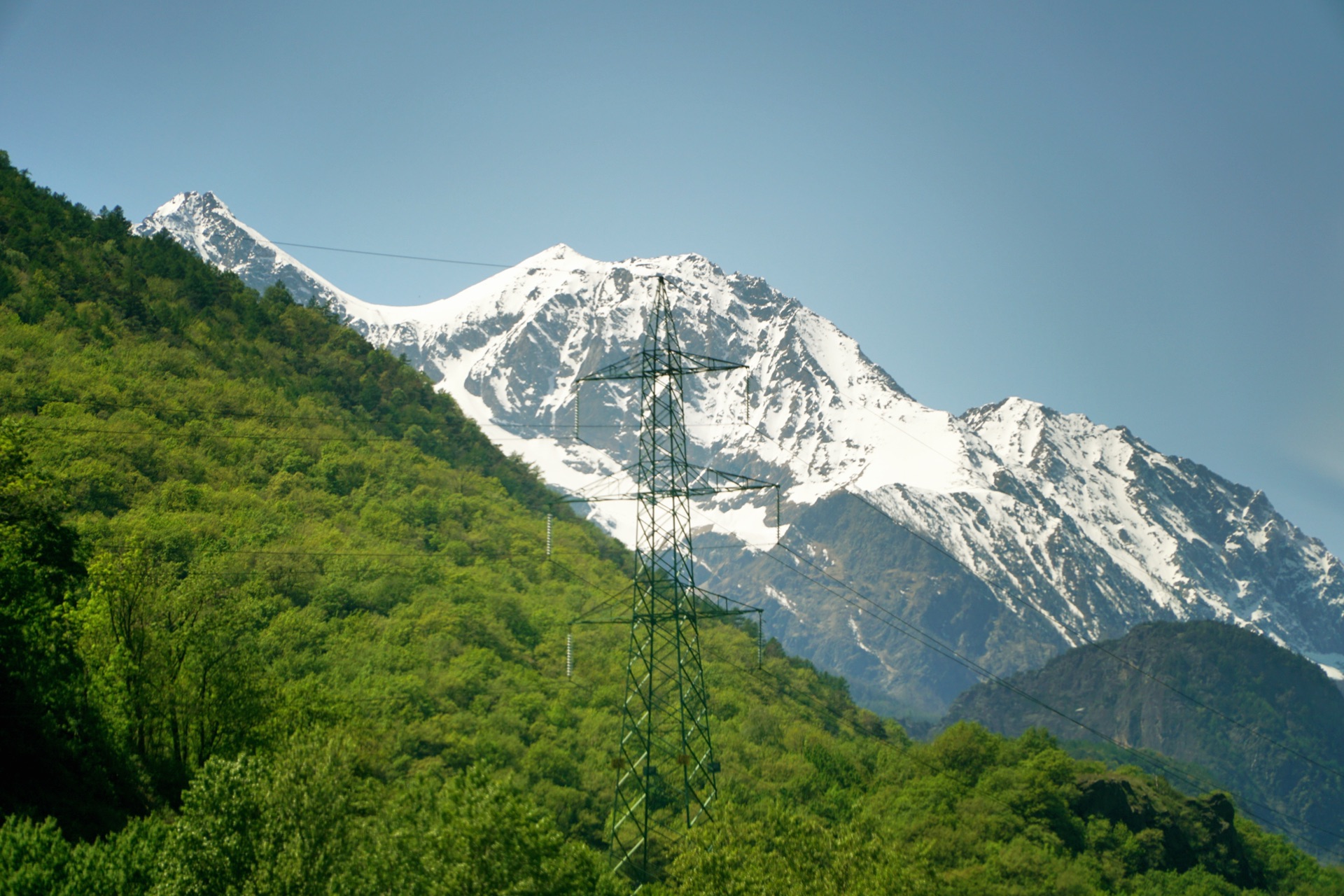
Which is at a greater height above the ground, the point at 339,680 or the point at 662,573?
the point at 662,573

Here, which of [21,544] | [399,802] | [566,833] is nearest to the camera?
[399,802]

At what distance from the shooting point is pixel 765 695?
13850 cm

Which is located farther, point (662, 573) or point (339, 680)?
point (339, 680)

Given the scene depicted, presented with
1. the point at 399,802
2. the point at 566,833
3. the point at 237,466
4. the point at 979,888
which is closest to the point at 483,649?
the point at 566,833

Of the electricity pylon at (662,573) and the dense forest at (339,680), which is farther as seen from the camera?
the electricity pylon at (662,573)

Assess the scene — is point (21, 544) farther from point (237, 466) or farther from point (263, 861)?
point (237, 466)

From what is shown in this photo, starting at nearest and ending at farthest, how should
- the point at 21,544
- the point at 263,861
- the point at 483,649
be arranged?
the point at 263,861, the point at 21,544, the point at 483,649

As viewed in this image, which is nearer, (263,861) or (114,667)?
(263,861)

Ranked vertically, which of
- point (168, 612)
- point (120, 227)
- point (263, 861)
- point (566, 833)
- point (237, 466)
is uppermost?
point (120, 227)

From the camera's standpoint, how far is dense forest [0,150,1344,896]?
4241 cm

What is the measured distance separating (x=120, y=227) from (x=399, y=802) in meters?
139

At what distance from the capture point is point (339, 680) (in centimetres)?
7894

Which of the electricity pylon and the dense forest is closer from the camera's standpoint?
the dense forest

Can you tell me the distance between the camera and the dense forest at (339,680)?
1670 inches
